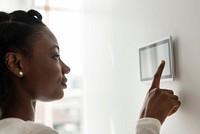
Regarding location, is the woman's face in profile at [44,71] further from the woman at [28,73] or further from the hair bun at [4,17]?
the hair bun at [4,17]

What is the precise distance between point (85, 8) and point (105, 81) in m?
0.68

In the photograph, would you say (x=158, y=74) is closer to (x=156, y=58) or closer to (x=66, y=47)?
(x=156, y=58)

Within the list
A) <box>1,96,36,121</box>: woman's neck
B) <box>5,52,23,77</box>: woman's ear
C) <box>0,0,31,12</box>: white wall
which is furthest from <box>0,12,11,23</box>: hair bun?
<box>0,0,31,12</box>: white wall

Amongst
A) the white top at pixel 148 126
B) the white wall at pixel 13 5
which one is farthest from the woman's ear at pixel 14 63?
the white wall at pixel 13 5

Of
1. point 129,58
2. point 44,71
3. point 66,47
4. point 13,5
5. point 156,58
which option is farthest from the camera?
point 66,47

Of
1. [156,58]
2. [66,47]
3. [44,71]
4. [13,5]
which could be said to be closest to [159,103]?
[156,58]

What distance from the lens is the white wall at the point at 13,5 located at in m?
1.86

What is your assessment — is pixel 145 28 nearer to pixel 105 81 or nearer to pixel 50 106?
pixel 105 81

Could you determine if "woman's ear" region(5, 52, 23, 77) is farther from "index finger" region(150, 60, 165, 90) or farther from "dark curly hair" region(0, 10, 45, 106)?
"index finger" region(150, 60, 165, 90)

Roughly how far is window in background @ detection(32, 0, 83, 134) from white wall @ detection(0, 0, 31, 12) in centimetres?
7

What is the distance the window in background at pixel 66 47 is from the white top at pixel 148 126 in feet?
4.46

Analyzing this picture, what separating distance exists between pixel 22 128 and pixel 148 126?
349mm

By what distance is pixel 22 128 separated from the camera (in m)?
0.66

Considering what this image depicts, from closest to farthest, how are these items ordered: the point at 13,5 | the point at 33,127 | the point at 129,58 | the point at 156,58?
the point at 33,127 → the point at 156,58 → the point at 129,58 → the point at 13,5
